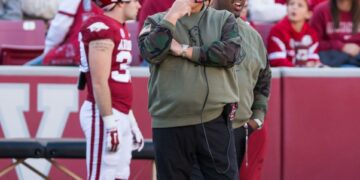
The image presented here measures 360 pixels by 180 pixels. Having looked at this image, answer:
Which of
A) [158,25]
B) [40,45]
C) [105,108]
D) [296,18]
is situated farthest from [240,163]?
[40,45]

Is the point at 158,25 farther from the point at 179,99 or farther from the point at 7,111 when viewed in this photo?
the point at 7,111

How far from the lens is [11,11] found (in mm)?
10531

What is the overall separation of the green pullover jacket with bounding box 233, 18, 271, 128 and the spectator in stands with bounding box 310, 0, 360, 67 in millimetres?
3194

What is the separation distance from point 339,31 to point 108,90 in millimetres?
4050

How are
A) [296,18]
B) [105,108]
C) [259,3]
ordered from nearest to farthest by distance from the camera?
[105,108], [296,18], [259,3]

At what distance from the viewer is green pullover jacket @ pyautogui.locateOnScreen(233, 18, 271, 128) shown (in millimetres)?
6242

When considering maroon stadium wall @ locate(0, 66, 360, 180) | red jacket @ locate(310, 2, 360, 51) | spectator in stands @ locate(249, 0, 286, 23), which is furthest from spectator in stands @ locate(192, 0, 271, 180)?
spectator in stands @ locate(249, 0, 286, 23)

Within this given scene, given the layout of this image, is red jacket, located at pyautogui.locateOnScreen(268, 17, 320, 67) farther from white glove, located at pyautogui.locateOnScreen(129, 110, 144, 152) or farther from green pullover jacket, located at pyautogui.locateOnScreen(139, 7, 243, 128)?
green pullover jacket, located at pyautogui.locateOnScreen(139, 7, 243, 128)

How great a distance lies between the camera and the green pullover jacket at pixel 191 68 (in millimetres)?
5316

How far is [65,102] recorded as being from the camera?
838 cm

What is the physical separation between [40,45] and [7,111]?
6.70ft

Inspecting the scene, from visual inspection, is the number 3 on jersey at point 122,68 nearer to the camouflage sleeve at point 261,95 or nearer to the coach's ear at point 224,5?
the coach's ear at point 224,5

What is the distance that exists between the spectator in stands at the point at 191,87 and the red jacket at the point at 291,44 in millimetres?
4054

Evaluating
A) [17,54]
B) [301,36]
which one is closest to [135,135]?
[17,54]
